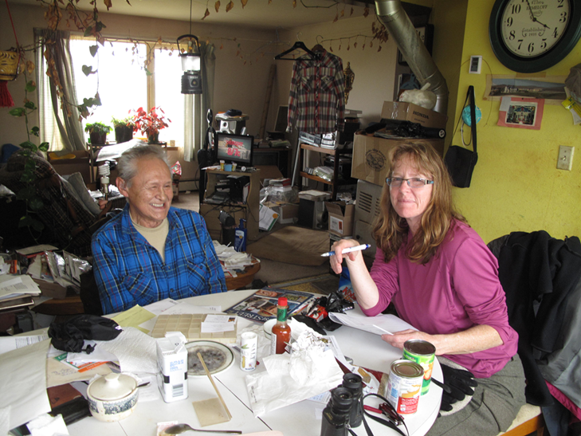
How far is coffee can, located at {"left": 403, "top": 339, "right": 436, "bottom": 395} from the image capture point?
1.11 metres

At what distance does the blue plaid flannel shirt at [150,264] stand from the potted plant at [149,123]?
5.13 meters

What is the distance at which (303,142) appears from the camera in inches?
243

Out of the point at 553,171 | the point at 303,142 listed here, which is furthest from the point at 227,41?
the point at 553,171

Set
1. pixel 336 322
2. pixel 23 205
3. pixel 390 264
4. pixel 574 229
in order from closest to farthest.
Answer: pixel 336 322 → pixel 390 264 → pixel 574 229 → pixel 23 205

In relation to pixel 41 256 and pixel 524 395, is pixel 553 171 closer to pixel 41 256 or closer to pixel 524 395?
pixel 524 395

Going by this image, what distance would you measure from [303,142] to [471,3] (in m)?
3.61

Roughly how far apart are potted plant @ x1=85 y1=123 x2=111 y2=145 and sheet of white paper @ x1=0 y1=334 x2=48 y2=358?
551cm

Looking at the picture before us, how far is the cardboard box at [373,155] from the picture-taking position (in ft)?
11.1

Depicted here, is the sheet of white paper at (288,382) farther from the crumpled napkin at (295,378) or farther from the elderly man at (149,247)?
the elderly man at (149,247)

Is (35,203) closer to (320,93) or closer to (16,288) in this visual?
(16,288)

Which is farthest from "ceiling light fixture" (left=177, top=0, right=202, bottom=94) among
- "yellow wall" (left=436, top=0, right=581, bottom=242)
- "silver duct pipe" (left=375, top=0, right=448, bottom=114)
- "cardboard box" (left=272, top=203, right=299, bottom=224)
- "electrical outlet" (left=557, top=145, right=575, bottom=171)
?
Answer: "electrical outlet" (left=557, top=145, right=575, bottom=171)

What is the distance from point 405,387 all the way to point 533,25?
→ 2217mm

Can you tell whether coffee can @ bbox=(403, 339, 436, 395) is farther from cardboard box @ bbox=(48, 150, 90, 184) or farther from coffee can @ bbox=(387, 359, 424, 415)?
cardboard box @ bbox=(48, 150, 90, 184)

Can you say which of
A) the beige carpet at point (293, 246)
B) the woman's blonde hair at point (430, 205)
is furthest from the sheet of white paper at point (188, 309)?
the beige carpet at point (293, 246)
